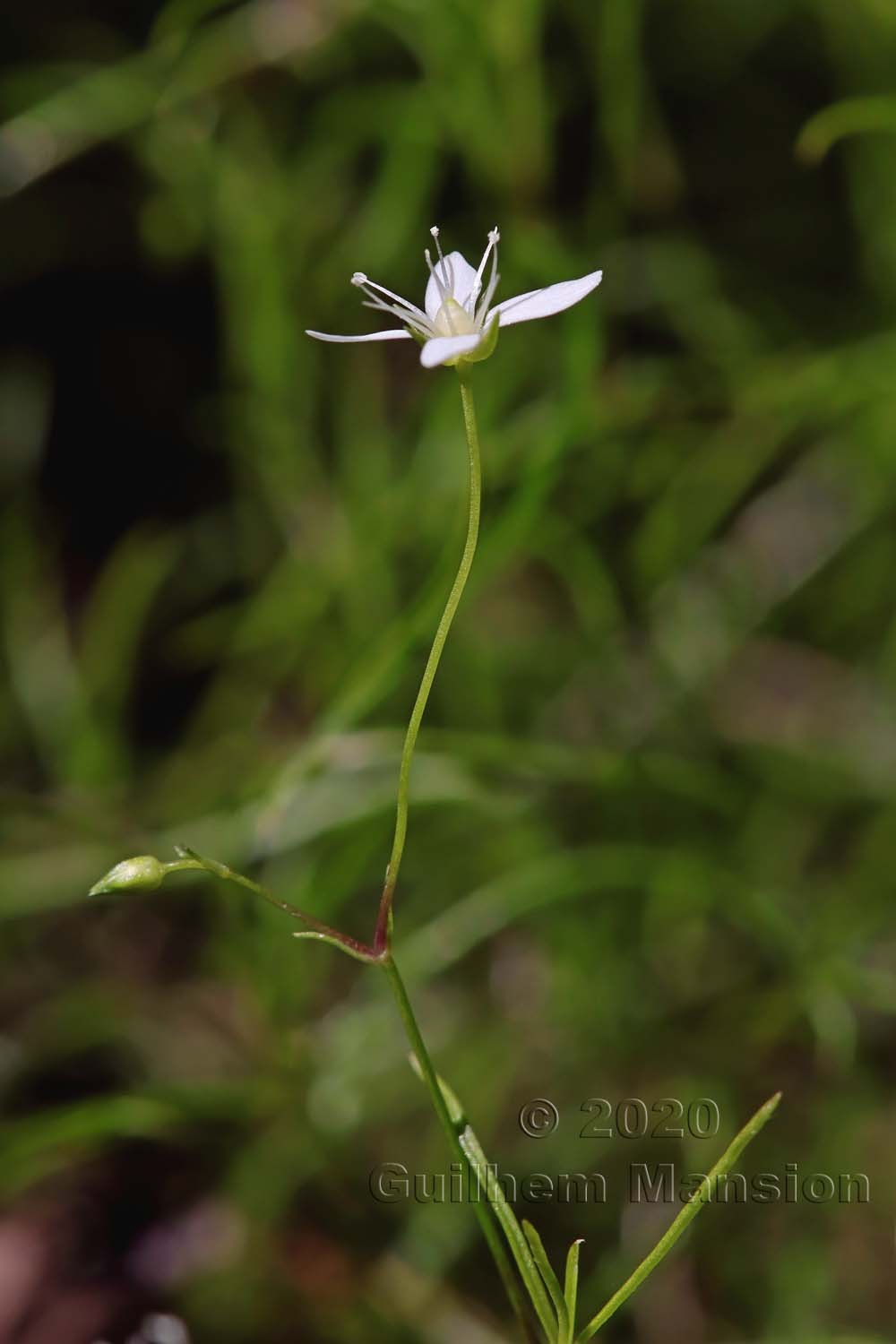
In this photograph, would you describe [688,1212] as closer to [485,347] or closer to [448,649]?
[485,347]

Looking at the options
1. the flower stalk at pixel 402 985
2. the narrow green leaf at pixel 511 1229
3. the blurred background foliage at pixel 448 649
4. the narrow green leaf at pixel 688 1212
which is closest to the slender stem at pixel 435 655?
the flower stalk at pixel 402 985

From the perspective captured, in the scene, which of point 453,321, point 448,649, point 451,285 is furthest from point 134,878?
point 448,649

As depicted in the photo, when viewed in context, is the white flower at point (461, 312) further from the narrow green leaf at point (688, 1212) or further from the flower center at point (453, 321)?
the narrow green leaf at point (688, 1212)

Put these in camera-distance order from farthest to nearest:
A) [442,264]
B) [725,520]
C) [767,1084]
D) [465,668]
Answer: [725,520]
[465,668]
[767,1084]
[442,264]

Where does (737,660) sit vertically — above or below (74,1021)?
above

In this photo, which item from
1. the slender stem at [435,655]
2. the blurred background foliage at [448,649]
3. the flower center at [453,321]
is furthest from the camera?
the blurred background foliage at [448,649]

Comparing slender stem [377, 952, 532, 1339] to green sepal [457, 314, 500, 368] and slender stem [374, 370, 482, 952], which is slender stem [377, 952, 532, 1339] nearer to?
slender stem [374, 370, 482, 952]

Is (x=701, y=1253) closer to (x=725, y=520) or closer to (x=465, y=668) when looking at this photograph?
(x=465, y=668)

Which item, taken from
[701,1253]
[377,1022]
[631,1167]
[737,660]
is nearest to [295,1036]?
[377,1022]
